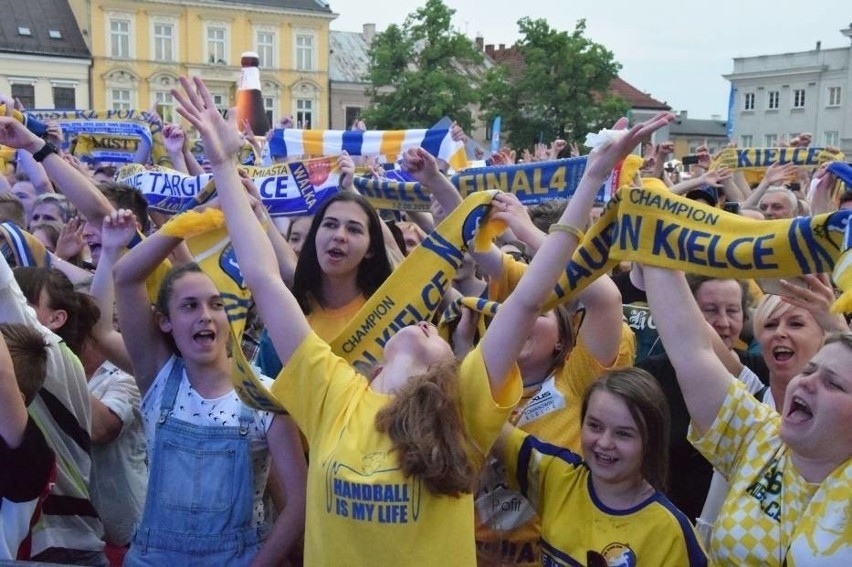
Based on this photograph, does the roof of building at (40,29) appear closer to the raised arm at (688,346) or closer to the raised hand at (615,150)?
the raised hand at (615,150)

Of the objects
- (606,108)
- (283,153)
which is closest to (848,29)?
(606,108)

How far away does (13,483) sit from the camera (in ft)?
8.70

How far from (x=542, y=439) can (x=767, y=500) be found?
86 cm

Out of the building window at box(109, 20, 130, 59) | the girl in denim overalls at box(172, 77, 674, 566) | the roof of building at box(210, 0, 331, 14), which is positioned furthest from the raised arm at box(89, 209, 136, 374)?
the roof of building at box(210, 0, 331, 14)

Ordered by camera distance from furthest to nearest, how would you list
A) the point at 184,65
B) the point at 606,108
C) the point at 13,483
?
the point at 184,65 < the point at 606,108 < the point at 13,483

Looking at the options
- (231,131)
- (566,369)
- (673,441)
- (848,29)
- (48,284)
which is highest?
(848,29)

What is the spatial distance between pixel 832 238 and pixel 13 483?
232 cm

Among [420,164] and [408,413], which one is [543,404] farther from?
[420,164]

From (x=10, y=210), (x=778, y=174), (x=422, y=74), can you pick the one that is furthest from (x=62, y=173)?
(x=422, y=74)

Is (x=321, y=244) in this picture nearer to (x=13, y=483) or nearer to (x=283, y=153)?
(x=13, y=483)

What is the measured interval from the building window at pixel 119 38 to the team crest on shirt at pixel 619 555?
51.8m

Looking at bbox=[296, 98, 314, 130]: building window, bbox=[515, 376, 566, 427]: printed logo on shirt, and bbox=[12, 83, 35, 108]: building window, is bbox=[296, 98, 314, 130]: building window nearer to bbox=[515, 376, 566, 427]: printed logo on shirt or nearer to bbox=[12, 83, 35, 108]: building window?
bbox=[12, 83, 35, 108]: building window

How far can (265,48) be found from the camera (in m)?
53.7

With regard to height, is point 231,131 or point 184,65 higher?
point 184,65
